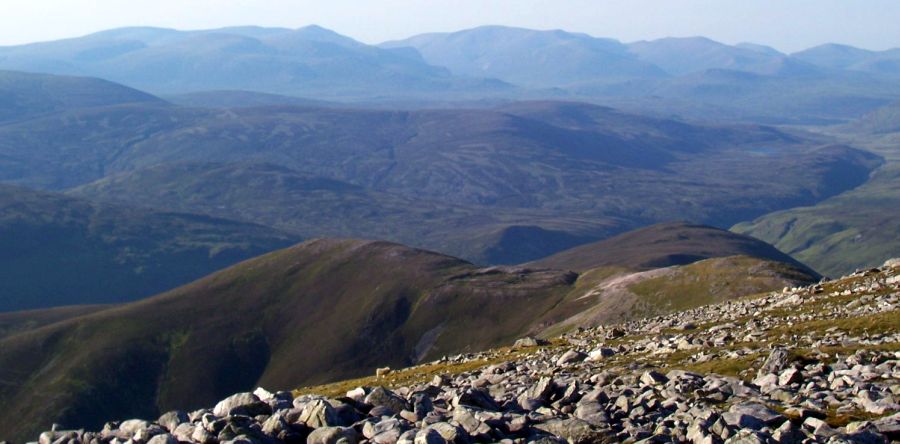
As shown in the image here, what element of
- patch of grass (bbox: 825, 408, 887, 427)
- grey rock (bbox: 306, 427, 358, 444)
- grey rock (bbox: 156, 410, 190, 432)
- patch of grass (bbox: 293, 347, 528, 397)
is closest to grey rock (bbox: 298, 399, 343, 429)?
grey rock (bbox: 306, 427, 358, 444)

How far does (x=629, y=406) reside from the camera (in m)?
32.7

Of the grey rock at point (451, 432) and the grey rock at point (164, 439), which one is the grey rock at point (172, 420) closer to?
the grey rock at point (164, 439)

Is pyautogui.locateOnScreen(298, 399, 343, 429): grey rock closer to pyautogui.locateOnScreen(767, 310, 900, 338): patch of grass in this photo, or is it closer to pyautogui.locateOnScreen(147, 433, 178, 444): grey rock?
pyautogui.locateOnScreen(147, 433, 178, 444): grey rock

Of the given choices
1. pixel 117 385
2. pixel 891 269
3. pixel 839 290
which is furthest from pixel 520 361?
pixel 117 385

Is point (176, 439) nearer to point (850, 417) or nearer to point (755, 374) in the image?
point (850, 417)

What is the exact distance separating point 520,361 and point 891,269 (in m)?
35.3

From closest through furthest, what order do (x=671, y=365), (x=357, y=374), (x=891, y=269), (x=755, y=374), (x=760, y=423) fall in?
(x=760, y=423) < (x=755, y=374) < (x=671, y=365) < (x=891, y=269) < (x=357, y=374)

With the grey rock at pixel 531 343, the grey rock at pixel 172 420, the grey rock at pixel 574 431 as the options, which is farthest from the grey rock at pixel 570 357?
the grey rock at pixel 172 420

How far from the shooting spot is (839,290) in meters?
68.1

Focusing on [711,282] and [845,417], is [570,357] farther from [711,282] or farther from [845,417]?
[711,282]

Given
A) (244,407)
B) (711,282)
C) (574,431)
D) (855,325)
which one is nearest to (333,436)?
(244,407)

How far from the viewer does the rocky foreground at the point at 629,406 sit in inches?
1120

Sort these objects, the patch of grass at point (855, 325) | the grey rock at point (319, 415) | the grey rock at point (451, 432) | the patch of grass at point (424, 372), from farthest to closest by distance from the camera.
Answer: the patch of grass at point (424, 372), the patch of grass at point (855, 325), the grey rock at point (319, 415), the grey rock at point (451, 432)

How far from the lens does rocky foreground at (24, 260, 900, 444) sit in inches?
1120
